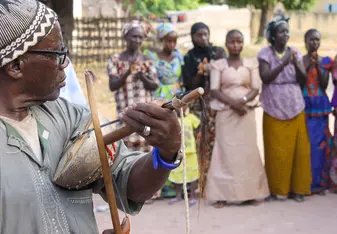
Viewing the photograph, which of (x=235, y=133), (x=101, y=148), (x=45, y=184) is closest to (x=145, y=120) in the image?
(x=101, y=148)

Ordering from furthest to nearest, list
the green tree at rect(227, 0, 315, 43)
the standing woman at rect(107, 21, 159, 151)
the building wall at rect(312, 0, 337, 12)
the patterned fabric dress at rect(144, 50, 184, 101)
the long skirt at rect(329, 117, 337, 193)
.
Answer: the building wall at rect(312, 0, 337, 12) < the green tree at rect(227, 0, 315, 43) < the long skirt at rect(329, 117, 337, 193) < the patterned fabric dress at rect(144, 50, 184, 101) < the standing woman at rect(107, 21, 159, 151)

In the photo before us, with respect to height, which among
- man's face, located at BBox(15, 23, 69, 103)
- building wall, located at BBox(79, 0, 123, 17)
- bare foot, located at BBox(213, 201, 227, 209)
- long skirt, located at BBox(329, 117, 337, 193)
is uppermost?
building wall, located at BBox(79, 0, 123, 17)

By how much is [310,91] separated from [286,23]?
83 centimetres

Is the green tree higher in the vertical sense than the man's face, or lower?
higher

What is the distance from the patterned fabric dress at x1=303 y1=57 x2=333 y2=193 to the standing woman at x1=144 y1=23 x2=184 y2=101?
57.7 inches

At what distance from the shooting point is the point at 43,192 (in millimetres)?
1984

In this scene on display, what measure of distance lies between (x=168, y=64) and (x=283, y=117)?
55.1 inches

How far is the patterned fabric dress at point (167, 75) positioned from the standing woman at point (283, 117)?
936 millimetres

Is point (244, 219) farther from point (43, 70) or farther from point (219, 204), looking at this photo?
point (43, 70)

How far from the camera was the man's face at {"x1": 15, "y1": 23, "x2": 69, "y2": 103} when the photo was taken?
2016 mm

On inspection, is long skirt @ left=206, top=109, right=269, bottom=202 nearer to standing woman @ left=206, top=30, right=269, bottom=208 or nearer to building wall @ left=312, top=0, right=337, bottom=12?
standing woman @ left=206, top=30, right=269, bottom=208

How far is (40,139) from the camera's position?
207cm

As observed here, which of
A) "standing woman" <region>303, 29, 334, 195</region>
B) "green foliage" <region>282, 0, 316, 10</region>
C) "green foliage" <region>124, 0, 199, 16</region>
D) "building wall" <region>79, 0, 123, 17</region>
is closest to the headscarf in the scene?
"standing woman" <region>303, 29, 334, 195</region>

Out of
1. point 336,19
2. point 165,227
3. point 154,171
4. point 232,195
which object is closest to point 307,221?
point 232,195
